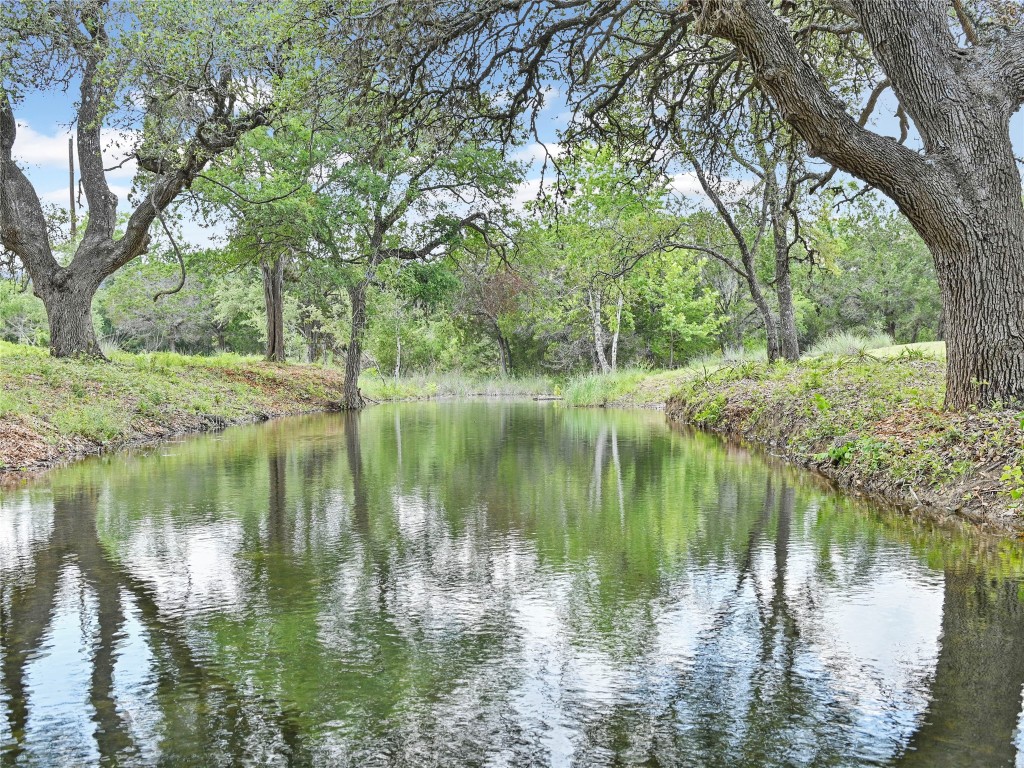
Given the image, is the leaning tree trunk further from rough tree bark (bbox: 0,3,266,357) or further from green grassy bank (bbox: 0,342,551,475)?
rough tree bark (bbox: 0,3,266,357)

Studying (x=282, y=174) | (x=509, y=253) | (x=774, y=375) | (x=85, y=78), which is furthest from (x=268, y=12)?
(x=774, y=375)

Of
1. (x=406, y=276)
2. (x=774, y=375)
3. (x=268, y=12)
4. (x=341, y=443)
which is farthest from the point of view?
(x=406, y=276)

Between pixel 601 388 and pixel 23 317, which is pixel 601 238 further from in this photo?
pixel 23 317

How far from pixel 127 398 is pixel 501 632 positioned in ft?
46.8

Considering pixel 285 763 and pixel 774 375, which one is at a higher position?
pixel 774 375

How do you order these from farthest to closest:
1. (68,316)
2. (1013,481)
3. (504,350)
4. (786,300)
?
(504,350), (68,316), (786,300), (1013,481)

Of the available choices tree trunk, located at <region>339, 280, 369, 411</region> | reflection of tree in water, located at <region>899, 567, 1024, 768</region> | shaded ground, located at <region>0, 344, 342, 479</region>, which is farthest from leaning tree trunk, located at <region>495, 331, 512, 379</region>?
reflection of tree in water, located at <region>899, 567, 1024, 768</region>

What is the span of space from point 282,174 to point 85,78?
5.43 metres

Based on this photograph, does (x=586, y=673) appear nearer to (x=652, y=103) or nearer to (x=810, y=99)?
(x=810, y=99)

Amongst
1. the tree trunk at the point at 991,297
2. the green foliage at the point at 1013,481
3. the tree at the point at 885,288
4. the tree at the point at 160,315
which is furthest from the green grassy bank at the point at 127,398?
the tree at the point at 885,288

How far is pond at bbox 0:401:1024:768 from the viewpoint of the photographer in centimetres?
308

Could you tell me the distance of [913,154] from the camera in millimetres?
8648

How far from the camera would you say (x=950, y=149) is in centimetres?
879

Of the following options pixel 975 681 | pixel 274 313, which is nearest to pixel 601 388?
pixel 274 313
